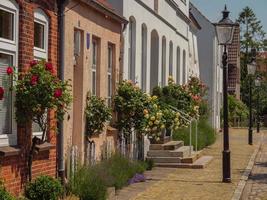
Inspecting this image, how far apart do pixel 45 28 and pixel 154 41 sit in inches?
520

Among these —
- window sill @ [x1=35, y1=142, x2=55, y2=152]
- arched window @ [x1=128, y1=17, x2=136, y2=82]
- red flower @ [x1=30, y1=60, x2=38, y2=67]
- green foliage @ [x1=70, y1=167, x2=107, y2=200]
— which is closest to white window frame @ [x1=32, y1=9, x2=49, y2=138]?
window sill @ [x1=35, y1=142, x2=55, y2=152]

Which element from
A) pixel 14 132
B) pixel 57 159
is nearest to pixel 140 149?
pixel 57 159

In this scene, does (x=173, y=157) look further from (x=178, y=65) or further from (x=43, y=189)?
(x=43, y=189)

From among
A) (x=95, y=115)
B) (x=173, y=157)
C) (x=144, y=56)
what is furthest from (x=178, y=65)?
(x=95, y=115)

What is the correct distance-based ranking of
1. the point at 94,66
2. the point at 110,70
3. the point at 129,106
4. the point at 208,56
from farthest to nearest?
1. the point at 208,56
2. the point at 110,70
3. the point at 129,106
4. the point at 94,66

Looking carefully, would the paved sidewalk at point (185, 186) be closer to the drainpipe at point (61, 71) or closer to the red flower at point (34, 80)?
the drainpipe at point (61, 71)

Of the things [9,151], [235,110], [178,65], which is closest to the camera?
[9,151]

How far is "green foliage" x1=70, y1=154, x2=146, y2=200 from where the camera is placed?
1112 centimetres

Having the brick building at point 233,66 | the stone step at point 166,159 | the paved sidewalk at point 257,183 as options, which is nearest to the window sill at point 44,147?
the paved sidewalk at point 257,183

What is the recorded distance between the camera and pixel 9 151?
9.45 m

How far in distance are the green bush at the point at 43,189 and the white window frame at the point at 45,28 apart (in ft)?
7.37

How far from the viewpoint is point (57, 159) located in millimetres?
11609

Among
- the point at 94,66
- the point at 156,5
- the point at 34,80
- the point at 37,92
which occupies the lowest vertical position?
the point at 37,92

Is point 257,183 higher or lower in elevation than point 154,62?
lower
